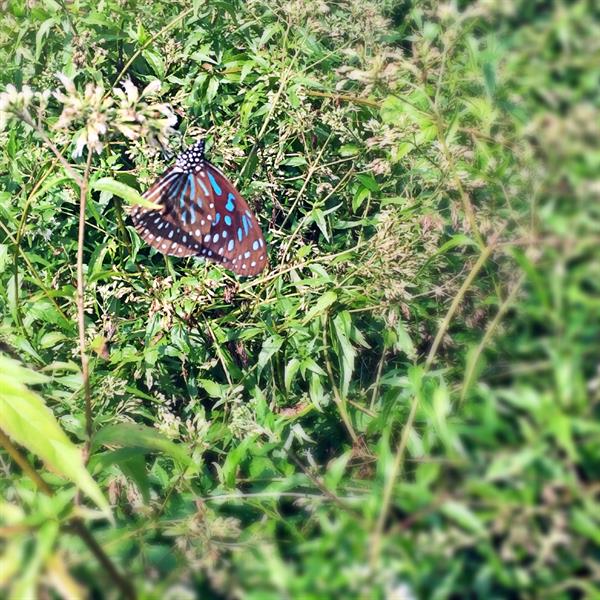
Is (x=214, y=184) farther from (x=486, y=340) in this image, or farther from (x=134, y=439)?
(x=486, y=340)

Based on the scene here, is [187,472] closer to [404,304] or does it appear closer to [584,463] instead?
[404,304]

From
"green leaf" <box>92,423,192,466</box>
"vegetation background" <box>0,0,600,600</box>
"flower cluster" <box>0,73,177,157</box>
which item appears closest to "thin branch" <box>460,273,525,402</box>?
"vegetation background" <box>0,0,600,600</box>

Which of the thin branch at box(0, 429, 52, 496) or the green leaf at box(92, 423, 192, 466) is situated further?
the green leaf at box(92, 423, 192, 466)

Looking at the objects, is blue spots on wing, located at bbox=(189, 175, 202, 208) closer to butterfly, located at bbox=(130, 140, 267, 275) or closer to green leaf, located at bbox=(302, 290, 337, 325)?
butterfly, located at bbox=(130, 140, 267, 275)

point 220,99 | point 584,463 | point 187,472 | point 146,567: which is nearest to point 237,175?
point 220,99

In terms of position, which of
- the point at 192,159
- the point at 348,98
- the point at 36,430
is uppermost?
the point at 348,98

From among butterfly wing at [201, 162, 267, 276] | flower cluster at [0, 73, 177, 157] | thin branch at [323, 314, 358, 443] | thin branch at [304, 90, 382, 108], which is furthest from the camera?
butterfly wing at [201, 162, 267, 276]

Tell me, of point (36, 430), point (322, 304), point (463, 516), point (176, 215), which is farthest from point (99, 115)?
point (463, 516)

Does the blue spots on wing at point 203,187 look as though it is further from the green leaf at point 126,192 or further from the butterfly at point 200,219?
the green leaf at point 126,192
